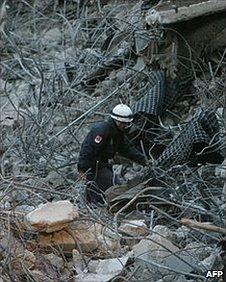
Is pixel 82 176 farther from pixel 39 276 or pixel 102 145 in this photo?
pixel 39 276

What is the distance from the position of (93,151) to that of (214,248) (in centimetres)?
241

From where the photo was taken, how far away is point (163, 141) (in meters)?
9.28

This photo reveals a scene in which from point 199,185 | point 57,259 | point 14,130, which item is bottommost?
point 14,130

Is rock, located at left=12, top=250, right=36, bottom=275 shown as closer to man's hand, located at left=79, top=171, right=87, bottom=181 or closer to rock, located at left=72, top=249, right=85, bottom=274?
rock, located at left=72, top=249, right=85, bottom=274

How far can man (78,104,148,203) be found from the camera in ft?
26.5

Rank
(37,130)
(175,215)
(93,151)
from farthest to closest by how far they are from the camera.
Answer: (37,130) → (93,151) → (175,215)

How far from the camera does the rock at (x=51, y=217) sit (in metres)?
6.12

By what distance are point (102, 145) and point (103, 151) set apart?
0.39 feet

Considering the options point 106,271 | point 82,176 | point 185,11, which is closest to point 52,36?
point 185,11

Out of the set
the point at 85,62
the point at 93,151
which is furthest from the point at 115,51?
the point at 93,151

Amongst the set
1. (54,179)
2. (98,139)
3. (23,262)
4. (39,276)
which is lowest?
(54,179)

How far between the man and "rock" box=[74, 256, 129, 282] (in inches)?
75.7

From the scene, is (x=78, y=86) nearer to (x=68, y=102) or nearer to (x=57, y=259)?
(x=68, y=102)

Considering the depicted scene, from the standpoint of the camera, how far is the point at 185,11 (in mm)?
9945
